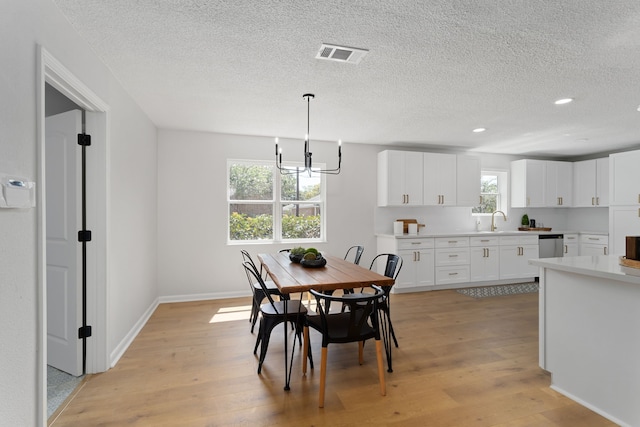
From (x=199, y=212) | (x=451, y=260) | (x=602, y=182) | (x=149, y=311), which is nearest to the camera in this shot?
(x=149, y=311)

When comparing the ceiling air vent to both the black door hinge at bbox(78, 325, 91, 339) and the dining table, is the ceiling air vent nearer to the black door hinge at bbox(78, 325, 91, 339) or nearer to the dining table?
the dining table

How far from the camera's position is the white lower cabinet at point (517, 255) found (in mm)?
5781

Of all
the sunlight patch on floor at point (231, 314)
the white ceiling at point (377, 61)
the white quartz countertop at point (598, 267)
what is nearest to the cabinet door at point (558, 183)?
the white ceiling at point (377, 61)

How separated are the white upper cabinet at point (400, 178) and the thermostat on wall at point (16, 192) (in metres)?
4.56

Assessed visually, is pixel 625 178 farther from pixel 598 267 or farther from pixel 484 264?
pixel 598 267

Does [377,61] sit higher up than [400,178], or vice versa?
[377,61]

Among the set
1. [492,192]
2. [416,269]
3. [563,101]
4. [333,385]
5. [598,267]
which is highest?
[563,101]

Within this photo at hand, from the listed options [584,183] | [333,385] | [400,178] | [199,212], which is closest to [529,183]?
[584,183]

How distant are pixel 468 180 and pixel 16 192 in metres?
5.97

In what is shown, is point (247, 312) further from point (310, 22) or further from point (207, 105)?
point (310, 22)

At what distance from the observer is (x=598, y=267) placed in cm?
218

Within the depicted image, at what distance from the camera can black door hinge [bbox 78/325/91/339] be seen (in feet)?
8.47

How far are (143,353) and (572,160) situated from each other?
27.4 feet

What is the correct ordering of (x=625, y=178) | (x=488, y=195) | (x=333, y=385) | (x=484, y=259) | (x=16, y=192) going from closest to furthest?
(x=16, y=192) → (x=333, y=385) → (x=625, y=178) → (x=484, y=259) → (x=488, y=195)
